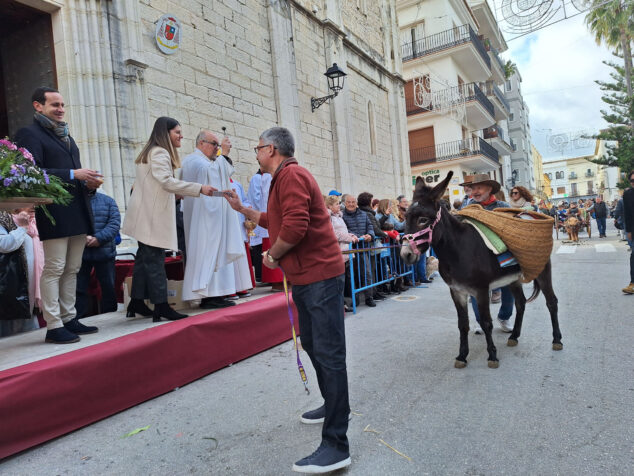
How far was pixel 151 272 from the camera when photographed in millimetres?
4199

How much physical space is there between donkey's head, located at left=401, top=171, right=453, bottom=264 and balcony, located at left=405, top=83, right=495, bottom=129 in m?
20.6

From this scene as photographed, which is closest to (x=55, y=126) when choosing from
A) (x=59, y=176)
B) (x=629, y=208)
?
(x=59, y=176)

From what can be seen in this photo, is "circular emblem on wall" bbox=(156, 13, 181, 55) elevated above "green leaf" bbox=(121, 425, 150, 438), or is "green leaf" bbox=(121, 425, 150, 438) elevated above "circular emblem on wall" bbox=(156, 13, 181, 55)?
"circular emblem on wall" bbox=(156, 13, 181, 55)

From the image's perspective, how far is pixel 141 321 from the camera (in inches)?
173

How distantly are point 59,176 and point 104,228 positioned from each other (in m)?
1.74

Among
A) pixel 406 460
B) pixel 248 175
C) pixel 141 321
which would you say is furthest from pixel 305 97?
pixel 406 460

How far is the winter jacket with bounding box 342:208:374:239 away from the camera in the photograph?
25.1 ft

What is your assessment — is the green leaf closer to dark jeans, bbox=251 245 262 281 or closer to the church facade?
dark jeans, bbox=251 245 262 281

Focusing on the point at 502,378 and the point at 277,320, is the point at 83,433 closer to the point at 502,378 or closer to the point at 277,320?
the point at 277,320

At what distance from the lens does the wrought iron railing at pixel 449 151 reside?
25.2 meters

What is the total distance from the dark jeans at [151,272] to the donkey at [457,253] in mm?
2436

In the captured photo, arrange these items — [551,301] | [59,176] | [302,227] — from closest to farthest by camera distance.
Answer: [302,227], [59,176], [551,301]

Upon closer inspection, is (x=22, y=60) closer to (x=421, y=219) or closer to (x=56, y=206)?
(x=56, y=206)

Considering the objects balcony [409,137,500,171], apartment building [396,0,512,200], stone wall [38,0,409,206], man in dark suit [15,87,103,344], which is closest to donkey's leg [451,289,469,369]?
man in dark suit [15,87,103,344]
